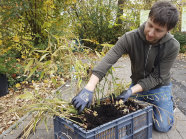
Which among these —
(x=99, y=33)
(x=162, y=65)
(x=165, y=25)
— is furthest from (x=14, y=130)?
(x=99, y=33)

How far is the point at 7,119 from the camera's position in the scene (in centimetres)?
260

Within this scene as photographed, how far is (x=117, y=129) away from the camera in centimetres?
155

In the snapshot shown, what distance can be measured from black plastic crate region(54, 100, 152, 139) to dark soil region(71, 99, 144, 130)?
0.08m

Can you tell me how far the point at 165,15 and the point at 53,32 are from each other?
405 cm

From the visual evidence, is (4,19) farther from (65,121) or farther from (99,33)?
(99,33)

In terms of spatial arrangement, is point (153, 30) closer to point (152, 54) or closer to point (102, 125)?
point (152, 54)

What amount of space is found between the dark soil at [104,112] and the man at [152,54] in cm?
11

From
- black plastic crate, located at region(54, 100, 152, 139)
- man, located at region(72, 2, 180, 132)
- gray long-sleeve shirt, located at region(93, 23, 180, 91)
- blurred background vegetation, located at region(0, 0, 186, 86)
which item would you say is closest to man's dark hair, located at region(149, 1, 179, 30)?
man, located at region(72, 2, 180, 132)

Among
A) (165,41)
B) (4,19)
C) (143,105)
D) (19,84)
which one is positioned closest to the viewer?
(143,105)

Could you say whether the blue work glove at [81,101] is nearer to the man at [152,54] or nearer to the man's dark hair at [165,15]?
the man at [152,54]

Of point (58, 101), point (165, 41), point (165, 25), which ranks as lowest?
point (58, 101)

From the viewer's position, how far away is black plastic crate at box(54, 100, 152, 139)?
4.69 ft

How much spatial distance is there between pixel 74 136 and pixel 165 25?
1.31m

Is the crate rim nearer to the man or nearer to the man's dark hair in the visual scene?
the man
